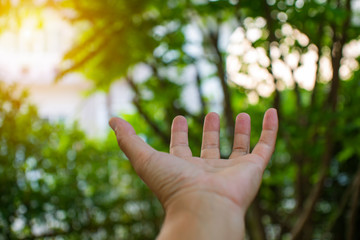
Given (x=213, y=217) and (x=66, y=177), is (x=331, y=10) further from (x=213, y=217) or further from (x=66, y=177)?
(x=66, y=177)

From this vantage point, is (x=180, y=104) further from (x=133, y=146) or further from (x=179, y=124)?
(x=133, y=146)

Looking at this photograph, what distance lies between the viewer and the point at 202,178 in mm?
1041

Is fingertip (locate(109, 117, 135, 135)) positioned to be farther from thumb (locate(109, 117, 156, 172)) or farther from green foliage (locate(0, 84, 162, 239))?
green foliage (locate(0, 84, 162, 239))

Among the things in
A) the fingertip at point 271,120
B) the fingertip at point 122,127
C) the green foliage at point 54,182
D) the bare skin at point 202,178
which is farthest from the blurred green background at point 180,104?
the fingertip at point 122,127

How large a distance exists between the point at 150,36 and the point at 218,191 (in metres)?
1.86

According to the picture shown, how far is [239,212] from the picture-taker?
1.00m

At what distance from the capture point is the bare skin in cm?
93

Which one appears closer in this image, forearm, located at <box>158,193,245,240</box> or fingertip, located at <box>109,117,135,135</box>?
forearm, located at <box>158,193,245,240</box>

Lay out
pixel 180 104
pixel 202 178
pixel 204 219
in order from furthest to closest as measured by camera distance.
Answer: pixel 180 104 < pixel 202 178 < pixel 204 219

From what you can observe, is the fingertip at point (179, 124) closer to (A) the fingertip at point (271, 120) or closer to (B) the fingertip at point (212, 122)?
(B) the fingertip at point (212, 122)

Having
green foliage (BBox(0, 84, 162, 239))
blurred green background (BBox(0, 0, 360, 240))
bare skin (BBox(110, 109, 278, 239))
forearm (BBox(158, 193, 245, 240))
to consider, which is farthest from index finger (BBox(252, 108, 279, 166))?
green foliage (BBox(0, 84, 162, 239))

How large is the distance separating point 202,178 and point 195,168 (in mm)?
51

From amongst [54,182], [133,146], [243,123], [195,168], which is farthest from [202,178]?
[54,182]

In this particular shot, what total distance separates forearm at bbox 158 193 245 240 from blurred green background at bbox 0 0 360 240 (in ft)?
4.26
